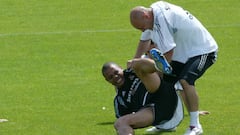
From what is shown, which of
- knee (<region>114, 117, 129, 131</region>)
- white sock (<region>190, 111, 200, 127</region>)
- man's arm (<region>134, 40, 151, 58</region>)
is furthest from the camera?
man's arm (<region>134, 40, 151, 58</region>)

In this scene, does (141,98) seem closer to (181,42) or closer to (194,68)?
(194,68)

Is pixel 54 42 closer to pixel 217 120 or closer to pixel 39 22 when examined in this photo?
pixel 39 22

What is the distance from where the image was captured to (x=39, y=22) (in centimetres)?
2109

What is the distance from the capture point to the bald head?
10023mm

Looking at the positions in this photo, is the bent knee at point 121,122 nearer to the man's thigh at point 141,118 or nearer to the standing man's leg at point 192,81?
the man's thigh at point 141,118

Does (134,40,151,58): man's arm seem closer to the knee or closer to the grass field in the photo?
the grass field

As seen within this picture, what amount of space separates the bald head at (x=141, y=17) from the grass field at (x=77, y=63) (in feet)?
4.63

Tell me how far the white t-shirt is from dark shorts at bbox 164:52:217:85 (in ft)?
0.19

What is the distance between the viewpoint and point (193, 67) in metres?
10.4

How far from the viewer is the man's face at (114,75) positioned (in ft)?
32.5

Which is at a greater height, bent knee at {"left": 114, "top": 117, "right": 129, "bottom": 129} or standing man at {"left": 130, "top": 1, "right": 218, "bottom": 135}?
standing man at {"left": 130, "top": 1, "right": 218, "bottom": 135}

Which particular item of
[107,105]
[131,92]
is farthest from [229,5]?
[131,92]

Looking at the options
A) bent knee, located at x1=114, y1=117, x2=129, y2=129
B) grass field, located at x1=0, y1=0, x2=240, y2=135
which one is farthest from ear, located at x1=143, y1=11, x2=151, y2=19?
grass field, located at x1=0, y1=0, x2=240, y2=135

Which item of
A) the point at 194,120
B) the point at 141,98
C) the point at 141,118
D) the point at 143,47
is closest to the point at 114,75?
the point at 141,98
